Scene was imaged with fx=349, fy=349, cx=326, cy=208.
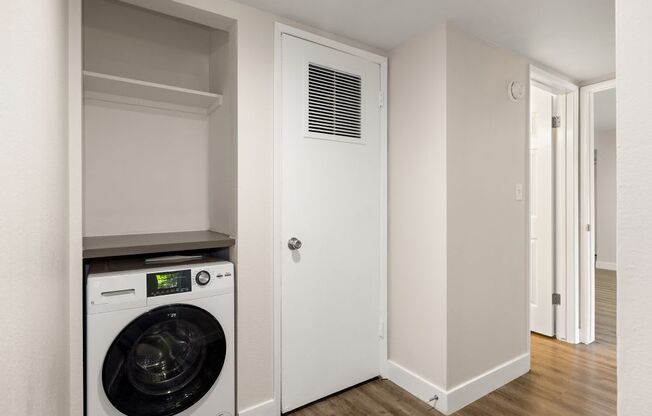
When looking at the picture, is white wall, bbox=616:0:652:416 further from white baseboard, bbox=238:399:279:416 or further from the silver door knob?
white baseboard, bbox=238:399:279:416

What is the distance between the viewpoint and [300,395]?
2.10 meters

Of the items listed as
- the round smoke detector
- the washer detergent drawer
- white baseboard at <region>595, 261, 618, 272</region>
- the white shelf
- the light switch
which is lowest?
white baseboard at <region>595, 261, 618, 272</region>

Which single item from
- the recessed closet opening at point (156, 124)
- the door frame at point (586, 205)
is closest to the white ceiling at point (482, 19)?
the recessed closet opening at point (156, 124)

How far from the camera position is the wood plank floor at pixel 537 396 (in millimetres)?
2072

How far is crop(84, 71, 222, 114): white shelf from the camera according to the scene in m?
1.75

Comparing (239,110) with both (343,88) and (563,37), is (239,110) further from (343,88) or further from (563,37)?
(563,37)

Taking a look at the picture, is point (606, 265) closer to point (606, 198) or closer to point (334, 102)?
point (606, 198)

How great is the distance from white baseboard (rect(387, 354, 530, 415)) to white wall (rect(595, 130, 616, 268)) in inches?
203

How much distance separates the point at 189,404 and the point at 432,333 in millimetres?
1403

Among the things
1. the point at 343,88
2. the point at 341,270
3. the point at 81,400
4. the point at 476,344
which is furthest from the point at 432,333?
the point at 81,400

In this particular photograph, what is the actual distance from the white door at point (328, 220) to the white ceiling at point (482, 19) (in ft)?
0.58

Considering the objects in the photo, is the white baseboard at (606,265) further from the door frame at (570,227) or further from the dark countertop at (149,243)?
the dark countertop at (149,243)

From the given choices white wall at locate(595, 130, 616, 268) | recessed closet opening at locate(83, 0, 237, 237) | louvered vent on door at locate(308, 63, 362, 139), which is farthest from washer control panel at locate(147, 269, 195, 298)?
white wall at locate(595, 130, 616, 268)

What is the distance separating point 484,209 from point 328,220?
1.04m
